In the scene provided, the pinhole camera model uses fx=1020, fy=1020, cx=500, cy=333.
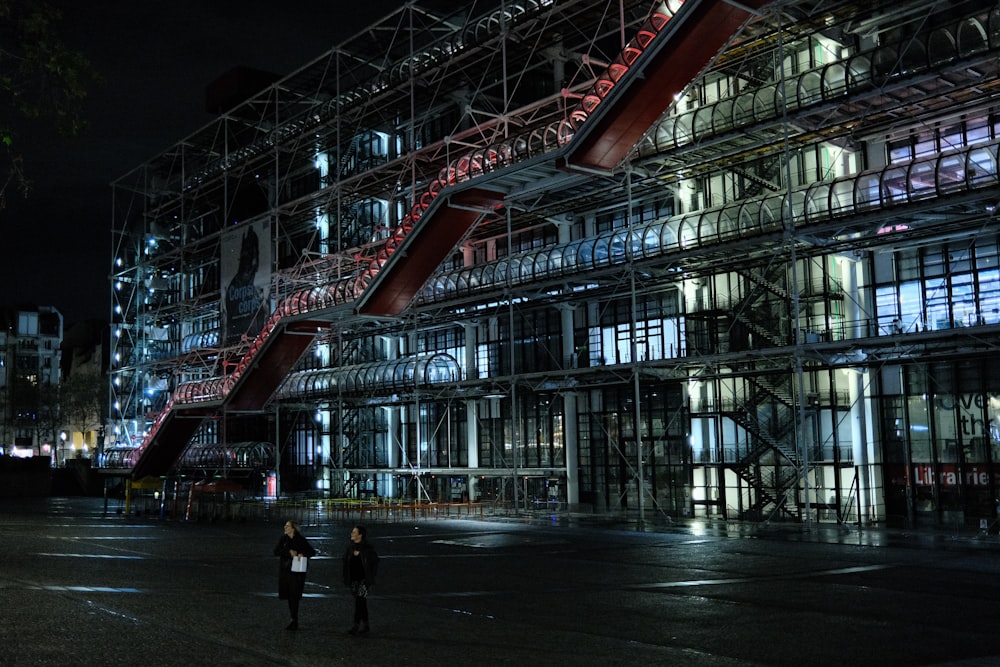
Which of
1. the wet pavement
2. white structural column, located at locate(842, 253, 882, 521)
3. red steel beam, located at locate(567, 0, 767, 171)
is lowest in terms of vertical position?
the wet pavement

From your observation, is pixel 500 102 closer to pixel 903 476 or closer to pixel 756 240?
pixel 756 240

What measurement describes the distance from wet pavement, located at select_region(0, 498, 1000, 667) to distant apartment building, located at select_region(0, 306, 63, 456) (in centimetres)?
7594

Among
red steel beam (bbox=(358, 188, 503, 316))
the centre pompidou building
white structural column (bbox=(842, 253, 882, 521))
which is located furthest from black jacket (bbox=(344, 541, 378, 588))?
red steel beam (bbox=(358, 188, 503, 316))

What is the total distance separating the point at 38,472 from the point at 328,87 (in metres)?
30.2

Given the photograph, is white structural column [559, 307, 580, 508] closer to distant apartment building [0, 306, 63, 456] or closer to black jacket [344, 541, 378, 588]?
black jacket [344, 541, 378, 588]

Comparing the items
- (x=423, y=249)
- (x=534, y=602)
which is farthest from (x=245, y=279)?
(x=534, y=602)

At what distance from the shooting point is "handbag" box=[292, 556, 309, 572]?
495 inches

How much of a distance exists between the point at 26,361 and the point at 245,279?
235 ft

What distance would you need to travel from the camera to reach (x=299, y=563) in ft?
41.4

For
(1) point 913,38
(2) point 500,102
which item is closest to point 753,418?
Result: (1) point 913,38

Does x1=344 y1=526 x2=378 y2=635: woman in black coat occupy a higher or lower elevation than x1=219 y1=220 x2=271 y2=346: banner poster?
lower

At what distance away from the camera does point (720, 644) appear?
11477 mm

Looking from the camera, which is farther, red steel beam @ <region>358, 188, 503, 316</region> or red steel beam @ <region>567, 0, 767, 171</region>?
red steel beam @ <region>358, 188, 503, 316</region>

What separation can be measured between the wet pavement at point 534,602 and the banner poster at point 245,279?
20.4m
